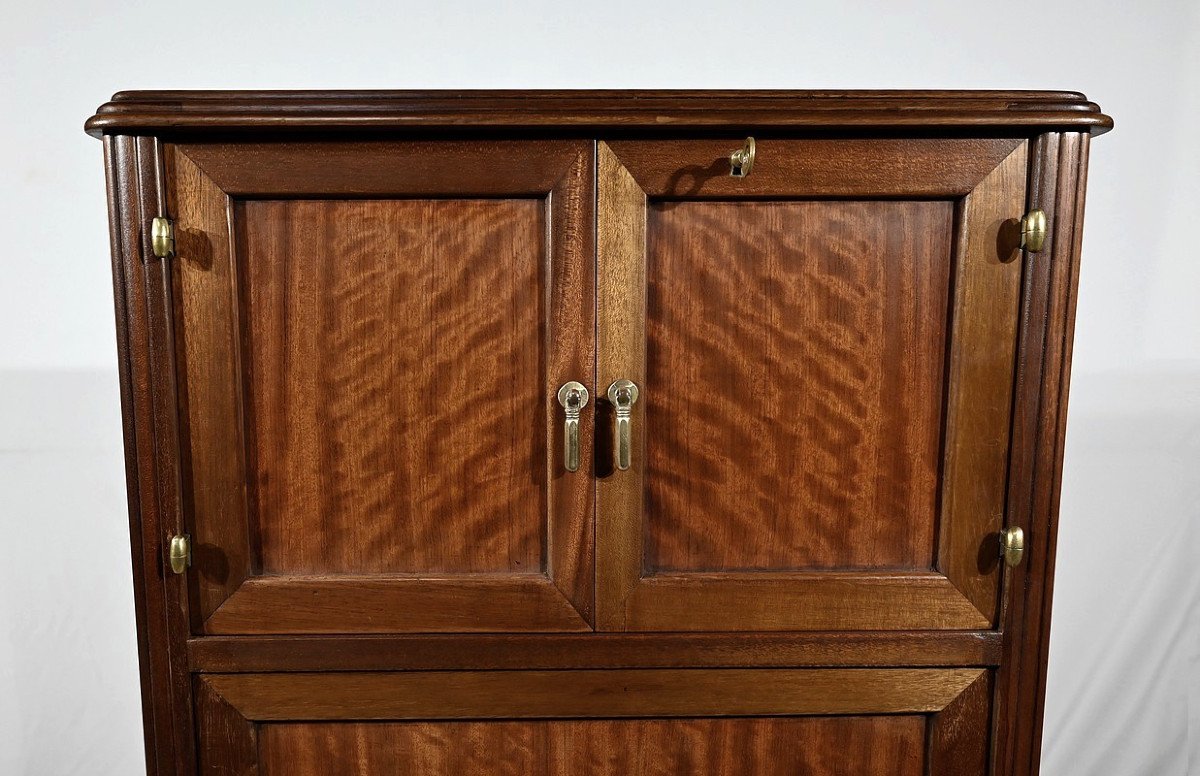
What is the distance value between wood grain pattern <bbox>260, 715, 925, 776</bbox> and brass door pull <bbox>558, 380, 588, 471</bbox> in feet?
0.88

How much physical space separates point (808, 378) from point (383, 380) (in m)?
0.39

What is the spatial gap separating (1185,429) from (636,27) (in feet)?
3.39

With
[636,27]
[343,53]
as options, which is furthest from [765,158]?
[343,53]

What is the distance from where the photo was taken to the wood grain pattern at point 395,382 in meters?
0.81

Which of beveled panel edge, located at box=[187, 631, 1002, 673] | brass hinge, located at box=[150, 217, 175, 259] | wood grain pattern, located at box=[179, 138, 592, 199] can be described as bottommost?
beveled panel edge, located at box=[187, 631, 1002, 673]

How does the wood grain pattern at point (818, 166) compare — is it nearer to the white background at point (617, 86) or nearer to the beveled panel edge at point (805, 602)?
the beveled panel edge at point (805, 602)

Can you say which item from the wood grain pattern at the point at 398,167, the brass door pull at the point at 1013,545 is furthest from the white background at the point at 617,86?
the brass door pull at the point at 1013,545

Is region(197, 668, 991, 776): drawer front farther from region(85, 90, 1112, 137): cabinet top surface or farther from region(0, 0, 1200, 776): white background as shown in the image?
region(0, 0, 1200, 776): white background

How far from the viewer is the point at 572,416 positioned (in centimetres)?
81

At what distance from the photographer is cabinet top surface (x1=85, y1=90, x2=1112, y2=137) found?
2.52ft

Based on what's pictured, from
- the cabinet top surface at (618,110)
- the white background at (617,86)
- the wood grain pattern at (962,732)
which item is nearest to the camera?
the cabinet top surface at (618,110)

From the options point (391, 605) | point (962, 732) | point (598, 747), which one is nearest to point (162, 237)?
point (391, 605)

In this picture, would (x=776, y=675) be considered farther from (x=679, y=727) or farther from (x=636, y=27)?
(x=636, y=27)

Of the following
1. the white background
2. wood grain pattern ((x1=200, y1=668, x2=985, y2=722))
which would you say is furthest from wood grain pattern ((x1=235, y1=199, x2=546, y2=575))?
the white background
